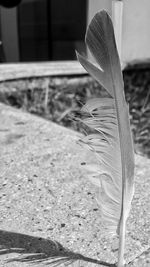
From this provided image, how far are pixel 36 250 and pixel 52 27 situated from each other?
23.1 ft

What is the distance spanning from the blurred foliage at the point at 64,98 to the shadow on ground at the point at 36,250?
221cm

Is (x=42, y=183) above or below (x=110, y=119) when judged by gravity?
below

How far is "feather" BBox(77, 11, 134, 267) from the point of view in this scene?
4.17 feet

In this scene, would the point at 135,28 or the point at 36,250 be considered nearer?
the point at 36,250

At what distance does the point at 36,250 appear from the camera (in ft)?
5.78

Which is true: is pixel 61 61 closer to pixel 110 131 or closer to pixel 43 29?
pixel 43 29

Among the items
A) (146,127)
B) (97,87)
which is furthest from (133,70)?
(146,127)

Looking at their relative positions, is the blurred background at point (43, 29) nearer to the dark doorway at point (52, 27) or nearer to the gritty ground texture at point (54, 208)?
the dark doorway at point (52, 27)

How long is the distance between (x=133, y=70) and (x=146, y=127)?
1.51m

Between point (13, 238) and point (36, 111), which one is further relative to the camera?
point (36, 111)

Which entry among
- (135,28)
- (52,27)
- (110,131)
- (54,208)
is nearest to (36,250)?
(54,208)

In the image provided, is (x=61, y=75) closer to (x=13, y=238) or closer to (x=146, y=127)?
(x=146, y=127)

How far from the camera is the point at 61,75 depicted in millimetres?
4980

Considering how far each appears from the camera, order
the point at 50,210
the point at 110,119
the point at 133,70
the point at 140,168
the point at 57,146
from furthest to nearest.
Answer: the point at 133,70 < the point at 57,146 < the point at 140,168 < the point at 50,210 < the point at 110,119
